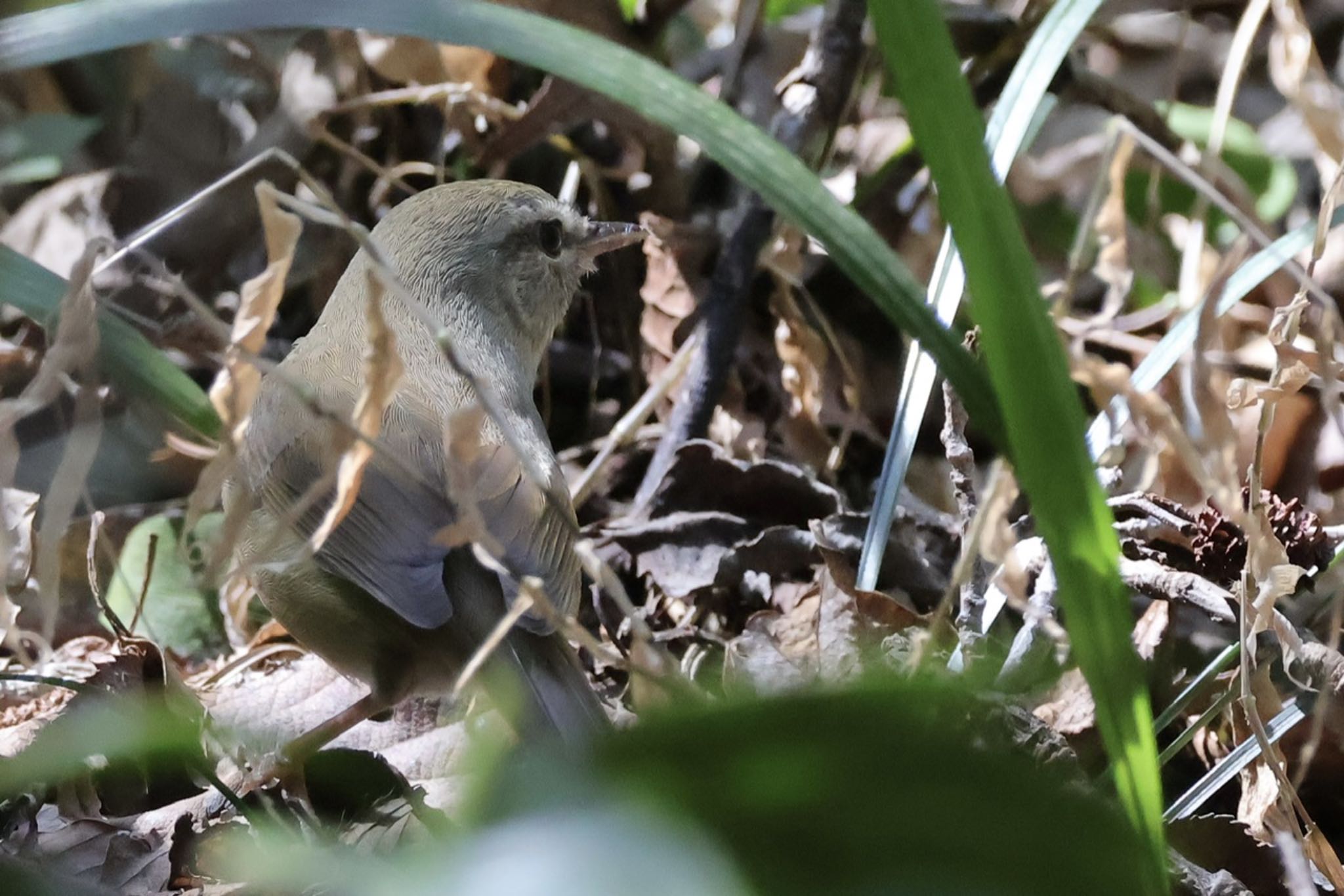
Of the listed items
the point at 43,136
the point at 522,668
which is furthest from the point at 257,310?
the point at 43,136

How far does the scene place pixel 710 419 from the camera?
3.21 metres

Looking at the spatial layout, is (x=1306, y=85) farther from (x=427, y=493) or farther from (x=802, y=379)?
(x=802, y=379)

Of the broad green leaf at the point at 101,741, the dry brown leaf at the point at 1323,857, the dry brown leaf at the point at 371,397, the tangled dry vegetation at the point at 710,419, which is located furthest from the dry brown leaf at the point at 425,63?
the dry brown leaf at the point at 1323,857

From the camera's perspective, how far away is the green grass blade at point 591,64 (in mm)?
1438

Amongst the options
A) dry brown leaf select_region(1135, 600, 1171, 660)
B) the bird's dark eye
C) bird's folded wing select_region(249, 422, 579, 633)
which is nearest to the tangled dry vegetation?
dry brown leaf select_region(1135, 600, 1171, 660)

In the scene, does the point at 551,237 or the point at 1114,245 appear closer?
the point at 1114,245

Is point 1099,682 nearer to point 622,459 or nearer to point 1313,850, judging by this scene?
point 1313,850

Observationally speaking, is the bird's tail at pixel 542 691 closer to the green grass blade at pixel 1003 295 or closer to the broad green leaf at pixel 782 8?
the green grass blade at pixel 1003 295

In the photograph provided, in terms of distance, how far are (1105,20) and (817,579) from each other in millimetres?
2542

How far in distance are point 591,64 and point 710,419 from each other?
1779mm

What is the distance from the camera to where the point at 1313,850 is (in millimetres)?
1889

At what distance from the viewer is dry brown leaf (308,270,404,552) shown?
56.8 inches

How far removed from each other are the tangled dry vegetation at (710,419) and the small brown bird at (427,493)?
0.53 feet

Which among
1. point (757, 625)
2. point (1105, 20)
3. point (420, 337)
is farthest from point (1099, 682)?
point (1105, 20)
